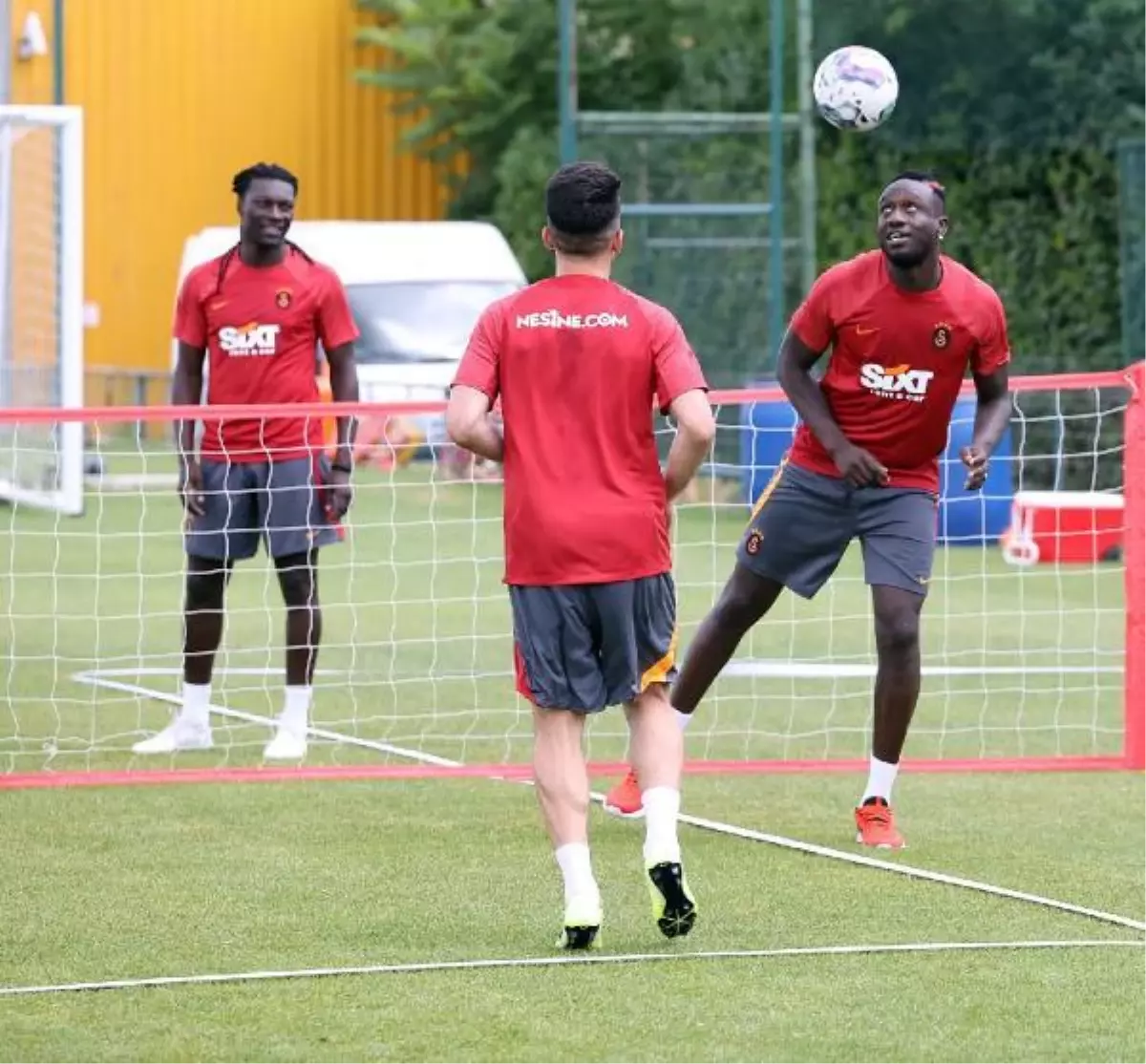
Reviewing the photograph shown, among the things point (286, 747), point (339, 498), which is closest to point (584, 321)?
point (339, 498)

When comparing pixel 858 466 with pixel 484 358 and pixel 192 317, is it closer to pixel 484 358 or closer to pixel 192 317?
Answer: pixel 484 358

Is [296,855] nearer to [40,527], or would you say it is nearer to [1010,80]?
[40,527]

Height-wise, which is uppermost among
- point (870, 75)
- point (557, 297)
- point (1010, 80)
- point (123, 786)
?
point (1010, 80)

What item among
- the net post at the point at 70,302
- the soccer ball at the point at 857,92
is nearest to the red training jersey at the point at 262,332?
the soccer ball at the point at 857,92

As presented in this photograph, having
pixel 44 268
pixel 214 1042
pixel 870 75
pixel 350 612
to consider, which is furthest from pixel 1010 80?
pixel 214 1042

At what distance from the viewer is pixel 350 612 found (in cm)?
1553

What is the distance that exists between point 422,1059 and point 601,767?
171 inches

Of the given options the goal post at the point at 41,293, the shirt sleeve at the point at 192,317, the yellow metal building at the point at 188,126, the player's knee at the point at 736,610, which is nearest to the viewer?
the player's knee at the point at 736,610

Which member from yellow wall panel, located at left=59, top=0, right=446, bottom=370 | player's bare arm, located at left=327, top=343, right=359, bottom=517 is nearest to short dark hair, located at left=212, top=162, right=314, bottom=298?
player's bare arm, located at left=327, top=343, right=359, bottom=517

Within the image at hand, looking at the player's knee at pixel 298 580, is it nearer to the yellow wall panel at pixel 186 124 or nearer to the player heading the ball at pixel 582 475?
the player heading the ball at pixel 582 475

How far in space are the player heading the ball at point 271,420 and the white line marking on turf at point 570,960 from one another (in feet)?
12.2

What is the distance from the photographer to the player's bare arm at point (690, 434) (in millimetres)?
6602

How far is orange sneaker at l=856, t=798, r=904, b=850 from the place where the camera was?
27.2 ft

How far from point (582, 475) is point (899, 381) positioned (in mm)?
1937
